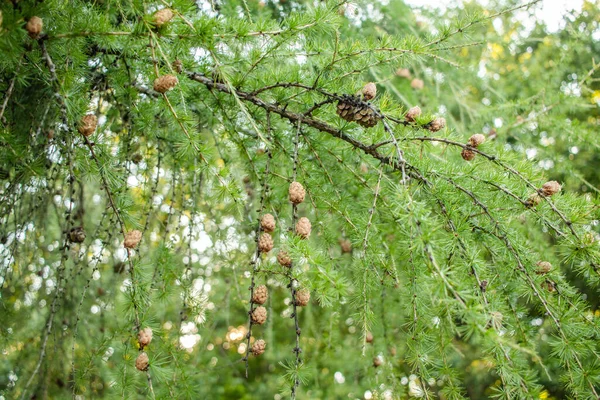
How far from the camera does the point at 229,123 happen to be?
3.91ft

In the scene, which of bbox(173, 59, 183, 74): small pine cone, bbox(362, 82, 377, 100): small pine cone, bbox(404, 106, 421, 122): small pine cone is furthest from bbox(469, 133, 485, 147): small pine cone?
bbox(173, 59, 183, 74): small pine cone

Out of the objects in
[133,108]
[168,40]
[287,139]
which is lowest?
[287,139]

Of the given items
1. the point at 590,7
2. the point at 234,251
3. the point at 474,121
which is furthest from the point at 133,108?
the point at 590,7

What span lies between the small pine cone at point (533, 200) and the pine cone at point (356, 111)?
358mm

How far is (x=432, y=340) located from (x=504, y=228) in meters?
0.31

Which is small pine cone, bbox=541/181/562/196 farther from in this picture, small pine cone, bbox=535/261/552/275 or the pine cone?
the pine cone

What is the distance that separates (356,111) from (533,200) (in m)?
0.41

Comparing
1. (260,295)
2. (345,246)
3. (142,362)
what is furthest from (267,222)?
(345,246)

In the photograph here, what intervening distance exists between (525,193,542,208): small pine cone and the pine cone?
14.1 inches

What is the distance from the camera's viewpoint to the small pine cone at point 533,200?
36.0 inches

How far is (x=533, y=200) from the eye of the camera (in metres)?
0.92

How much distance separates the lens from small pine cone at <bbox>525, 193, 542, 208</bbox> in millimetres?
914

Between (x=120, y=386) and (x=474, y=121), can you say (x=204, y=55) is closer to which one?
(x=120, y=386)

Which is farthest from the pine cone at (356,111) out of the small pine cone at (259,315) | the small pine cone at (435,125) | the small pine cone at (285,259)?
the small pine cone at (259,315)
